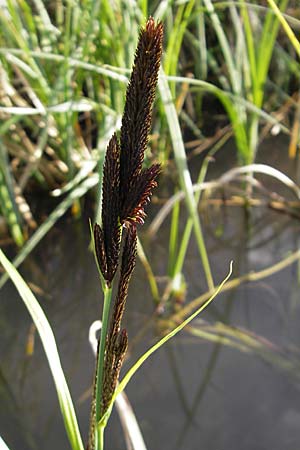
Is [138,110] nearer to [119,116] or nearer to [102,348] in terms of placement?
[102,348]

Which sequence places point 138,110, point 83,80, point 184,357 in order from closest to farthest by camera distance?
point 138,110 < point 184,357 < point 83,80

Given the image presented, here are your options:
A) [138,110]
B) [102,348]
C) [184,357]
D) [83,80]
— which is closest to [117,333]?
[102,348]

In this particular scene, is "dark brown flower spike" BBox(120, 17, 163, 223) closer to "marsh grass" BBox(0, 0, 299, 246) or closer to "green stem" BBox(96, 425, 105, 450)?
"green stem" BBox(96, 425, 105, 450)

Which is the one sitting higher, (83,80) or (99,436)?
(83,80)

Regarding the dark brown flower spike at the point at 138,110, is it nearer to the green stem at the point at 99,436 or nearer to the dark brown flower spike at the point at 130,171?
the dark brown flower spike at the point at 130,171

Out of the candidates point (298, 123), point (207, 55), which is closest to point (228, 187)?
point (298, 123)

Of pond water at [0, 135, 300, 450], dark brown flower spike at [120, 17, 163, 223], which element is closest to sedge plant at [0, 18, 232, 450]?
dark brown flower spike at [120, 17, 163, 223]

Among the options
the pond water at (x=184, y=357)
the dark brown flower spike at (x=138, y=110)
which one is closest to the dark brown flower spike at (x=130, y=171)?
the dark brown flower spike at (x=138, y=110)
